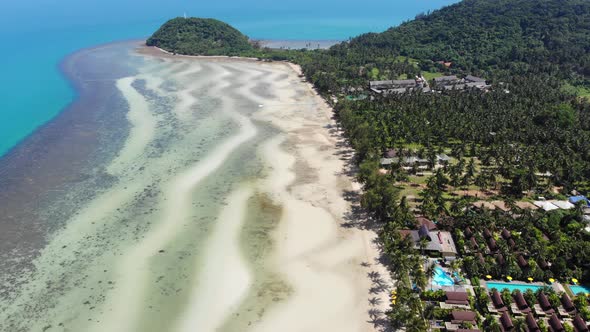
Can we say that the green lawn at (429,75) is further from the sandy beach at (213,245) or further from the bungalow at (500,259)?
the bungalow at (500,259)

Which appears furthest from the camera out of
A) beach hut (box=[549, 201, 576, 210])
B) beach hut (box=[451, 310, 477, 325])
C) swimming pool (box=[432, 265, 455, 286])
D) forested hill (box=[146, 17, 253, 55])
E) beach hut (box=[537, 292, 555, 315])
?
forested hill (box=[146, 17, 253, 55])

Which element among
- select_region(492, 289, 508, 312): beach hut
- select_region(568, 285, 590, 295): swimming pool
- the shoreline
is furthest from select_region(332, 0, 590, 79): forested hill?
select_region(492, 289, 508, 312): beach hut

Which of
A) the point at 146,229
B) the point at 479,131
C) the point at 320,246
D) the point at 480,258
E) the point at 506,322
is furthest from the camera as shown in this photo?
the point at 479,131

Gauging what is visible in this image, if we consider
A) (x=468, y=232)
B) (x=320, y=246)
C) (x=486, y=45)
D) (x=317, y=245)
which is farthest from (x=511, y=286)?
(x=486, y=45)

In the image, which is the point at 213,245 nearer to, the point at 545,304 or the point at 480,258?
the point at 480,258

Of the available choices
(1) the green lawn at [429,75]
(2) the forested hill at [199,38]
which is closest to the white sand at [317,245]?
(1) the green lawn at [429,75]

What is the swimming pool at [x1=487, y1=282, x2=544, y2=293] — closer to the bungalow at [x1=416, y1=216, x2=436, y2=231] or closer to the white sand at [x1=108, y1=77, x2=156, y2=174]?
the bungalow at [x1=416, y1=216, x2=436, y2=231]
